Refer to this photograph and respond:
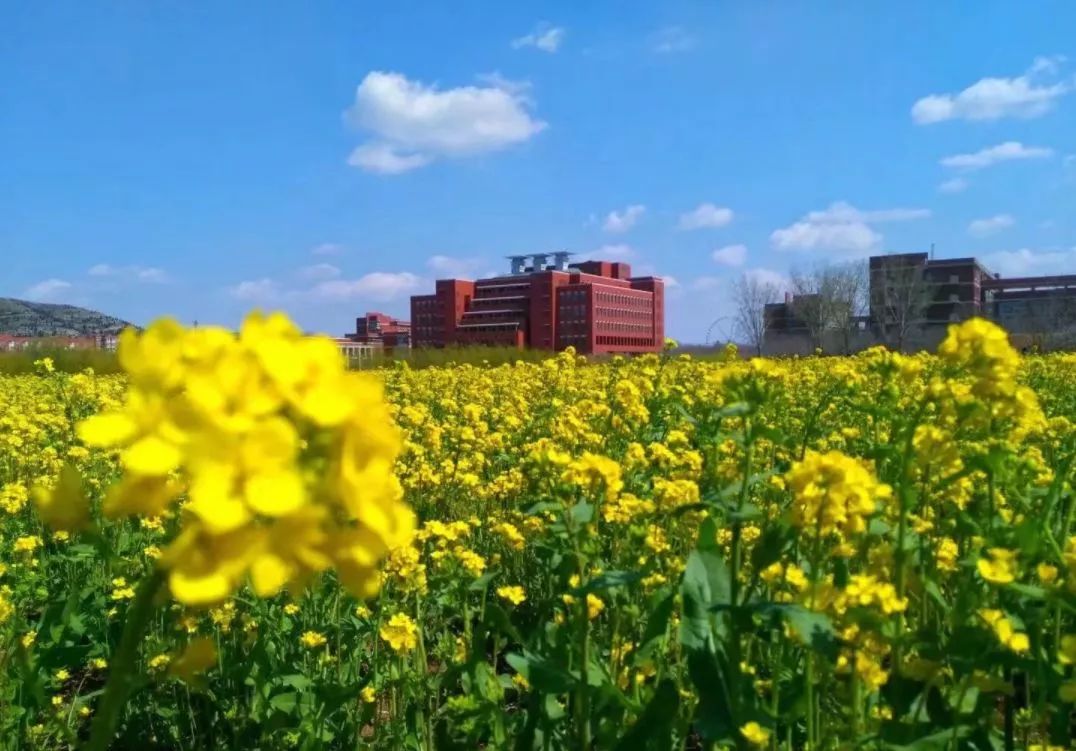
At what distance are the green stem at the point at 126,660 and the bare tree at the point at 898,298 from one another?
58.7m

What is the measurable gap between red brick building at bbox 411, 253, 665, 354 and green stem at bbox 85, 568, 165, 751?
74.2 m

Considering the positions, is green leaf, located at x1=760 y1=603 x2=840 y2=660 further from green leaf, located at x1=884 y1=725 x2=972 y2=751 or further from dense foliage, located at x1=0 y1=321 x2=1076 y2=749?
green leaf, located at x1=884 y1=725 x2=972 y2=751

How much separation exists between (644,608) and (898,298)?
2416 inches

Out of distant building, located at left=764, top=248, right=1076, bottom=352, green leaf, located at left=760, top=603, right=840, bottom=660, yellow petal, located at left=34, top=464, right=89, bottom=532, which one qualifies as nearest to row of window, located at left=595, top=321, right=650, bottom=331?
distant building, located at left=764, top=248, right=1076, bottom=352

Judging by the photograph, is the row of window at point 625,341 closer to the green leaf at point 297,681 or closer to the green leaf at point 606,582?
the green leaf at point 297,681

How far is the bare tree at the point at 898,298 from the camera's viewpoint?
5666 centimetres

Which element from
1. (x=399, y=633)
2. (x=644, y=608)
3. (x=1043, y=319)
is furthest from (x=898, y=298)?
(x=399, y=633)

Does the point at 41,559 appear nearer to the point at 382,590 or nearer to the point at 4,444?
the point at 4,444

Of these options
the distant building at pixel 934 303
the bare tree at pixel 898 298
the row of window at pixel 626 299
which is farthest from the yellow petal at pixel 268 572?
the row of window at pixel 626 299

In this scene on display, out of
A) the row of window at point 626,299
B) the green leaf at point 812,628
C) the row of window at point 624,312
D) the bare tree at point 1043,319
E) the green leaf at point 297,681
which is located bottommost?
the green leaf at point 297,681

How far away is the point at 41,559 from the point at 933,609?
11.9 ft

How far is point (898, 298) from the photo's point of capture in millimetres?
57500

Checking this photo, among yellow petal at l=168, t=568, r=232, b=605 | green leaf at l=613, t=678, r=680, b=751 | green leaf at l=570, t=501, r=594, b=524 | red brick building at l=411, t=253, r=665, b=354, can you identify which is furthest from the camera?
red brick building at l=411, t=253, r=665, b=354

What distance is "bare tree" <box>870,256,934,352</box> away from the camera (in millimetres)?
56656
